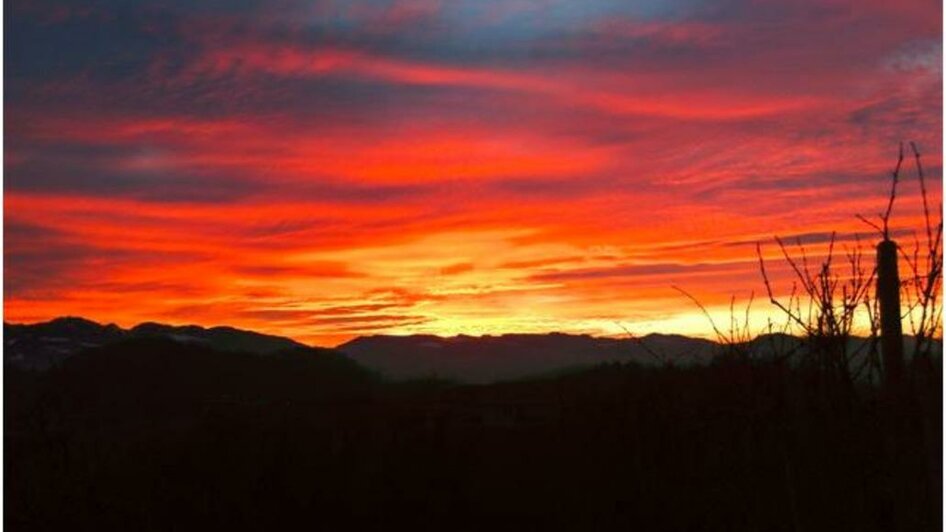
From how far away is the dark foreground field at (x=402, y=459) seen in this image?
8719 mm

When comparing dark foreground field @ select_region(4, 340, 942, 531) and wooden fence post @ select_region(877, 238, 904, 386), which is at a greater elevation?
wooden fence post @ select_region(877, 238, 904, 386)

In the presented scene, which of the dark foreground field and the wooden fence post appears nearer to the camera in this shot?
the wooden fence post

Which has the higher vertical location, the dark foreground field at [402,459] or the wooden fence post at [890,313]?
the wooden fence post at [890,313]

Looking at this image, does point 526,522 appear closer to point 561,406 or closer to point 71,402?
point 561,406

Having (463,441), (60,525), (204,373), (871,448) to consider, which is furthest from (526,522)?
(204,373)

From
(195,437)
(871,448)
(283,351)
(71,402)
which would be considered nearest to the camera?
(871,448)

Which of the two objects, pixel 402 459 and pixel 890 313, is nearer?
pixel 890 313

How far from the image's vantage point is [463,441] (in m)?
10.4

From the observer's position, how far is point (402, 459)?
997cm

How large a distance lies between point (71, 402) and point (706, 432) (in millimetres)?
4508

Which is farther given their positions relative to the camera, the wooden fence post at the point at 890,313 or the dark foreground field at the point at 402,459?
the dark foreground field at the point at 402,459

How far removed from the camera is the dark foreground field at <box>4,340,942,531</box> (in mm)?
8719

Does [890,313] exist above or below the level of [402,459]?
above

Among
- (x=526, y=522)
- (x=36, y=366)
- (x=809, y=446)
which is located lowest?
(x=526, y=522)
